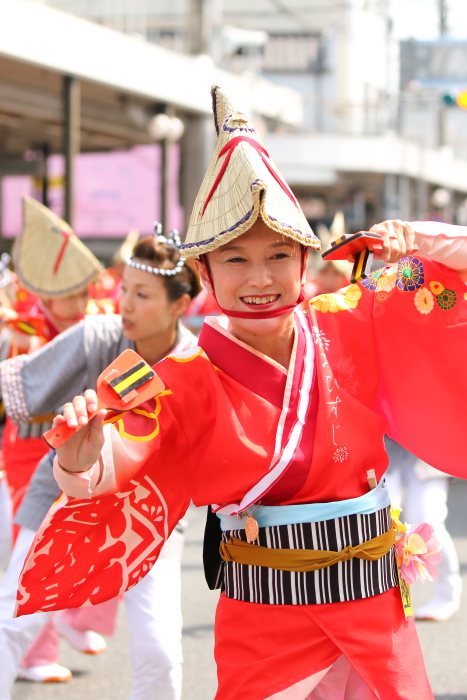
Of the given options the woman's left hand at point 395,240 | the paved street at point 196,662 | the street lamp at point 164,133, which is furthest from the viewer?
the street lamp at point 164,133

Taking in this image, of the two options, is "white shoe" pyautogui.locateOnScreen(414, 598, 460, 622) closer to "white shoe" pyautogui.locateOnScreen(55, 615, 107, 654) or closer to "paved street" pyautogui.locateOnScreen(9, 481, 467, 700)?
"paved street" pyautogui.locateOnScreen(9, 481, 467, 700)

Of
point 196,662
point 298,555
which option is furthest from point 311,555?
point 196,662

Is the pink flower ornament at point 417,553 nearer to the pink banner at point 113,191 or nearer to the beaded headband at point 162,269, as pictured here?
the beaded headband at point 162,269

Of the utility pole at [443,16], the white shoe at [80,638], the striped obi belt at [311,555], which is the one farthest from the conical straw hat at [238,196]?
the utility pole at [443,16]

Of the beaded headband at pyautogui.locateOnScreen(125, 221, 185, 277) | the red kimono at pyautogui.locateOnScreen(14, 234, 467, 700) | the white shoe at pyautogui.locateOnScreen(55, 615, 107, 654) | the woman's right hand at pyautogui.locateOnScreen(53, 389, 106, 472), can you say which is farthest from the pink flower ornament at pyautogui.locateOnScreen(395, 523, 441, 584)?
the white shoe at pyautogui.locateOnScreen(55, 615, 107, 654)

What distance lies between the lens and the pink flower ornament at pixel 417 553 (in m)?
2.53

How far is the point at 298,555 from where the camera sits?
2318 millimetres

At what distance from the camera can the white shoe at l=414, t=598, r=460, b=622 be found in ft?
16.5

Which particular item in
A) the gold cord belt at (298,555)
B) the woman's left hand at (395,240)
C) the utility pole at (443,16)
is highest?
the utility pole at (443,16)

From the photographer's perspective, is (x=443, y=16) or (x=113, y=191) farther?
Answer: (x=443, y=16)

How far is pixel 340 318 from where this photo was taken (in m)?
2.50

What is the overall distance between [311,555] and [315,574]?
5cm

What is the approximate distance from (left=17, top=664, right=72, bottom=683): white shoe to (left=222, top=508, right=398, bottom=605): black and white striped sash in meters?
2.19

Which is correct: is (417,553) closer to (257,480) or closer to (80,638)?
(257,480)
